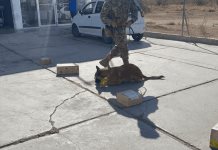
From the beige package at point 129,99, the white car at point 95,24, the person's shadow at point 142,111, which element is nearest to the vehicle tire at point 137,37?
the white car at point 95,24

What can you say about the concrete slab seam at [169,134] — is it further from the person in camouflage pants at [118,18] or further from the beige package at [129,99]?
the person in camouflage pants at [118,18]

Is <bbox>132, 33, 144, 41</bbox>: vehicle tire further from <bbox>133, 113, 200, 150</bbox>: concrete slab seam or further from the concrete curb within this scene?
<bbox>133, 113, 200, 150</bbox>: concrete slab seam

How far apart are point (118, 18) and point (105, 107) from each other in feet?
7.39

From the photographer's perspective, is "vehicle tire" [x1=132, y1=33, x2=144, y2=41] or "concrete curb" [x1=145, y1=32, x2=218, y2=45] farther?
"vehicle tire" [x1=132, y1=33, x2=144, y2=41]

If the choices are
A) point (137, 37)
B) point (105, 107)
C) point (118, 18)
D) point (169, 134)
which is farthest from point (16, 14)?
point (169, 134)

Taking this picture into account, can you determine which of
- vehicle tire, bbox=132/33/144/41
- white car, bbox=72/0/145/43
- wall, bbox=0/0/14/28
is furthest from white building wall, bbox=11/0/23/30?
vehicle tire, bbox=132/33/144/41

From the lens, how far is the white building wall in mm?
16797

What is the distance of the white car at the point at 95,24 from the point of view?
11.7m

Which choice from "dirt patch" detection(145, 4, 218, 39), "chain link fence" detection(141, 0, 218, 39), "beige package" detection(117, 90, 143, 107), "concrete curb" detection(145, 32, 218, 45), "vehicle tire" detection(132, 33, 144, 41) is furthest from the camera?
"dirt patch" detection(145, 4, 218, 39)

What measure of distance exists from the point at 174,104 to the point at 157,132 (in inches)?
45.6

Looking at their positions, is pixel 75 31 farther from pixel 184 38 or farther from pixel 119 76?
pixel 119 76

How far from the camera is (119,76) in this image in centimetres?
646

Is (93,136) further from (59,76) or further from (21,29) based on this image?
(21,29)

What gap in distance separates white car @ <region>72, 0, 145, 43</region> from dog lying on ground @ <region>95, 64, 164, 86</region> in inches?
192
